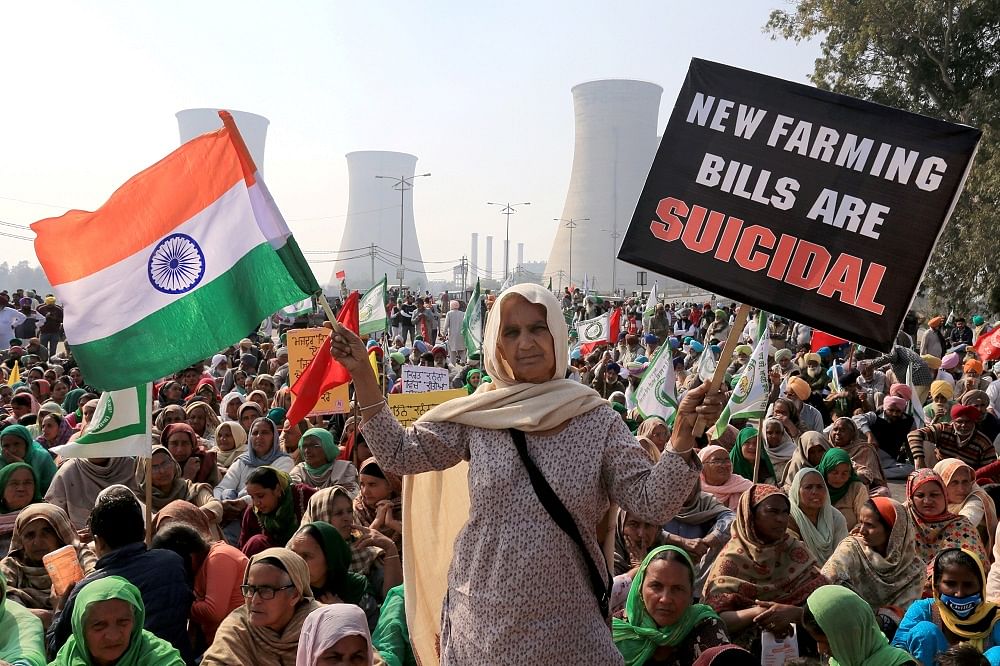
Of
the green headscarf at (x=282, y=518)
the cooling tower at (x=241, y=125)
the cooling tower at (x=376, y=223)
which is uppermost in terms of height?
the green headscarf at (x=282, y=518)

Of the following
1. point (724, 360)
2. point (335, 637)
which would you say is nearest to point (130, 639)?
point (335, 637)

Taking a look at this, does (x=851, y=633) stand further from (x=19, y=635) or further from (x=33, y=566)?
(x=33, y=566)

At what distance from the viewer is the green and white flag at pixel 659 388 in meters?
7.96

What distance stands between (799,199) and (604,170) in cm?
6690

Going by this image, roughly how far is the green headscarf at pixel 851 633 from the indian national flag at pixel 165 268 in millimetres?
2109

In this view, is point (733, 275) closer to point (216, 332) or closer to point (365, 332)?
point (216, 332)

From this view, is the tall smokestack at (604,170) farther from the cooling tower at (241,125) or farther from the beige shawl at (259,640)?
the beige shawl at (259,640)

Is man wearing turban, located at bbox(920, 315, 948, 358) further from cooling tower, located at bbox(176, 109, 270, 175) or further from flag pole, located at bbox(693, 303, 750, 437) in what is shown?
cooling tower, located at bbox(176, 109, 270, 175)

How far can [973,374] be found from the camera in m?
10.0

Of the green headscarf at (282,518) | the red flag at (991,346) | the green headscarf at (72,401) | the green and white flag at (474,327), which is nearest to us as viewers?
the green headscarf at (282,518)

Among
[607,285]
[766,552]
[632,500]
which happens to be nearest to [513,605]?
[632,500]

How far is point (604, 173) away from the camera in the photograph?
67875mm

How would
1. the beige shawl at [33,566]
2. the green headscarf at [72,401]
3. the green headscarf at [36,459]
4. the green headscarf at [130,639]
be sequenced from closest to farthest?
the green headscarf at [130,639] → the beige shawl at [33,566] → the green headscarf at [36,459] → the green headscarf at [72,401]

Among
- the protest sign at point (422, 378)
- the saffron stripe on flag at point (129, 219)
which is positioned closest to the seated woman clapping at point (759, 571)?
the saffron stripe on flag at point (129, 219)
